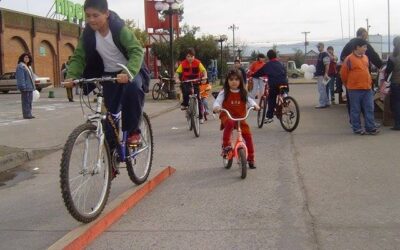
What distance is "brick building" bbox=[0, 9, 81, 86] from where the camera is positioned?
41781 millimetres

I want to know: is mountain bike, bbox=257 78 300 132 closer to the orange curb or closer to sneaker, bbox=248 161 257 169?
sneaker, bbox=248 161 257 169

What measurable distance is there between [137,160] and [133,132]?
697mm

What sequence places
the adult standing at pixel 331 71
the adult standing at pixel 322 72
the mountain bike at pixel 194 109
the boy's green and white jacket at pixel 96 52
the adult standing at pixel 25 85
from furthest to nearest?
1. the adult standing at pixel 331 71
2. the adult standing at pixel 322 72
3. the adult standing at pixel 25 85
4. the mountain bike at pixel 194 109
5. the boy's green and white jacket at pixel 96 52

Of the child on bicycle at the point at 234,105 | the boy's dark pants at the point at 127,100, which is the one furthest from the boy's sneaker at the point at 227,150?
the boy's dark pants at the point at 127,100

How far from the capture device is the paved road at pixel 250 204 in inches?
190

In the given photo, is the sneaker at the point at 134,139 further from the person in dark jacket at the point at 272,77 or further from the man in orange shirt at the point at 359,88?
the person in dark jacket at the point at 272,77

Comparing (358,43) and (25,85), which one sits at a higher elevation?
(358,43)

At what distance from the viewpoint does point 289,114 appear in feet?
38.8

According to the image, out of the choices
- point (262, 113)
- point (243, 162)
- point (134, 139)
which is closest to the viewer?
point (134, 139)

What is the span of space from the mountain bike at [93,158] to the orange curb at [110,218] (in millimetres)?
114

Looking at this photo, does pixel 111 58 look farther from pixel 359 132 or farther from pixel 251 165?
pixel 359 132

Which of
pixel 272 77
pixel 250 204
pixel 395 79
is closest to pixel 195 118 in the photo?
pixel 272 77

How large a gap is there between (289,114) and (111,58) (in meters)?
6.72

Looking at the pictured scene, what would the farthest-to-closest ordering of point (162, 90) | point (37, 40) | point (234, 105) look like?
1. point (37, 40)
2. point (162, 90)
3. point (234, 105)
